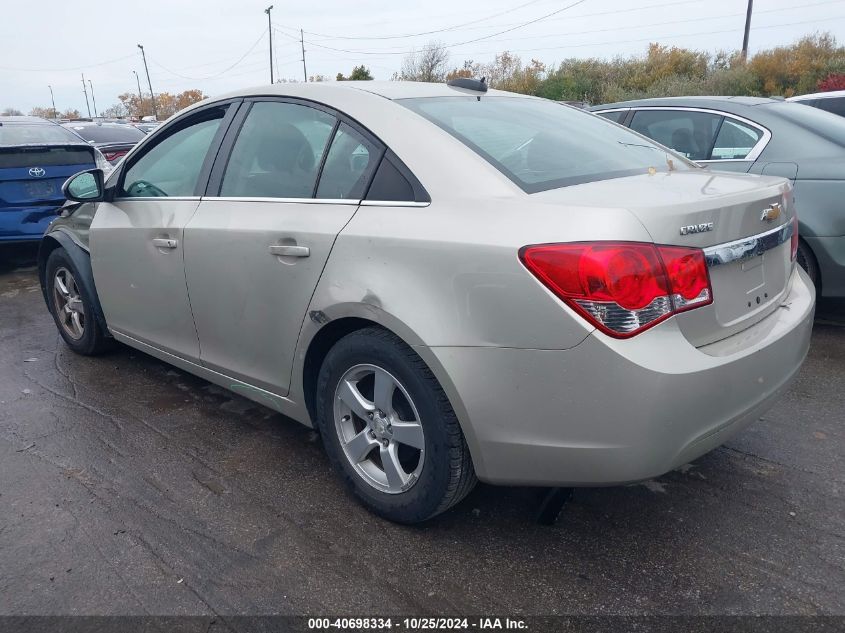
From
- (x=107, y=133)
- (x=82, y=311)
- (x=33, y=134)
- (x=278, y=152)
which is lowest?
(x=82, y=311)

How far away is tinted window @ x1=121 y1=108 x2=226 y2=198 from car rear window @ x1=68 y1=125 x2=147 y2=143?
29.4 feet

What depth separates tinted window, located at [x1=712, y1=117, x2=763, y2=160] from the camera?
4.86m

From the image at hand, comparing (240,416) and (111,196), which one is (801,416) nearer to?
(240,416)

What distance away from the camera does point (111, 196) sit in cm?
392

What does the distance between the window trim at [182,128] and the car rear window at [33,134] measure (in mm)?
4413

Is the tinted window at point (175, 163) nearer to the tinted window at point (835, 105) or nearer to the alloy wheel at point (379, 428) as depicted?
the alloy wheel at point (379, 428)

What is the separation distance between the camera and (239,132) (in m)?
3.23

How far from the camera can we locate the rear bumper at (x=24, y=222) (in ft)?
23.0

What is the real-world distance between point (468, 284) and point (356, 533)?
1085 millimetres

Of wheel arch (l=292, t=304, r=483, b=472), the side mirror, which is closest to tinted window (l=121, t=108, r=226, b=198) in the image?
the side mirror

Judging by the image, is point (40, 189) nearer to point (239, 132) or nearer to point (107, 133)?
point (239, 132)

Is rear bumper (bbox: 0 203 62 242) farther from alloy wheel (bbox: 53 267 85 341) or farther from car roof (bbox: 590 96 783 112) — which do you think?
car roof (bbox: 590 96 783 112)

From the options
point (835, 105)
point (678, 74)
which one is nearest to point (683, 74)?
point (678, 74)

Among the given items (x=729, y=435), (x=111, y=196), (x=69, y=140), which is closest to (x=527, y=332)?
(x=729, y=435)
